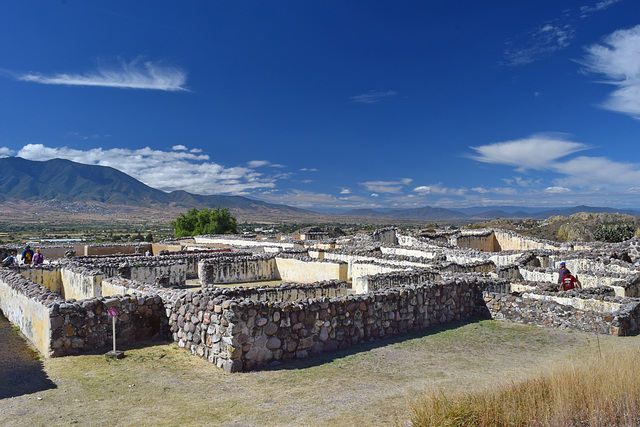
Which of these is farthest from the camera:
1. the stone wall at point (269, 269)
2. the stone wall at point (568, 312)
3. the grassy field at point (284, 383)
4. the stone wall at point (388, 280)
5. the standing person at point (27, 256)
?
the standing person at point (27, 256)

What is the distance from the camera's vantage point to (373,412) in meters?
5.95

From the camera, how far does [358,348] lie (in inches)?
358

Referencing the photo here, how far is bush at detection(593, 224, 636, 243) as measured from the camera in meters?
38.0

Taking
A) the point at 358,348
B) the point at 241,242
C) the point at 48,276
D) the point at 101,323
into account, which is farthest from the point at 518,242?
the point at 101,323

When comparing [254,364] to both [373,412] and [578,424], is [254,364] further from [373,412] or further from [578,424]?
[578,424]

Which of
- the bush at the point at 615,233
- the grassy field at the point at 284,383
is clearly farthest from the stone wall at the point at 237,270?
the bush at the point at 615,233

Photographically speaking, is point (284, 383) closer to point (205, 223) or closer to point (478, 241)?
point (478, 241)

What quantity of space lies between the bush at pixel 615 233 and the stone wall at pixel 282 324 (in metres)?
35.4

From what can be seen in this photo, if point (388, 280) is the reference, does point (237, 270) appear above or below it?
below

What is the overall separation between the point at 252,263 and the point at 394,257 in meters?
6.97

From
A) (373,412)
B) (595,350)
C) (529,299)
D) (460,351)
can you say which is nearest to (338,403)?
(373,412)

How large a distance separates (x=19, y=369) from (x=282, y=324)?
14.8 ft

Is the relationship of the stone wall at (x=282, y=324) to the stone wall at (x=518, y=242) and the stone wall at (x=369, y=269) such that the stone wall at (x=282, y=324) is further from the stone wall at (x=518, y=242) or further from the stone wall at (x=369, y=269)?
the stone wall at (x=518, y=242)

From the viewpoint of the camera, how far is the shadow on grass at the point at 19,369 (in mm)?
6817
